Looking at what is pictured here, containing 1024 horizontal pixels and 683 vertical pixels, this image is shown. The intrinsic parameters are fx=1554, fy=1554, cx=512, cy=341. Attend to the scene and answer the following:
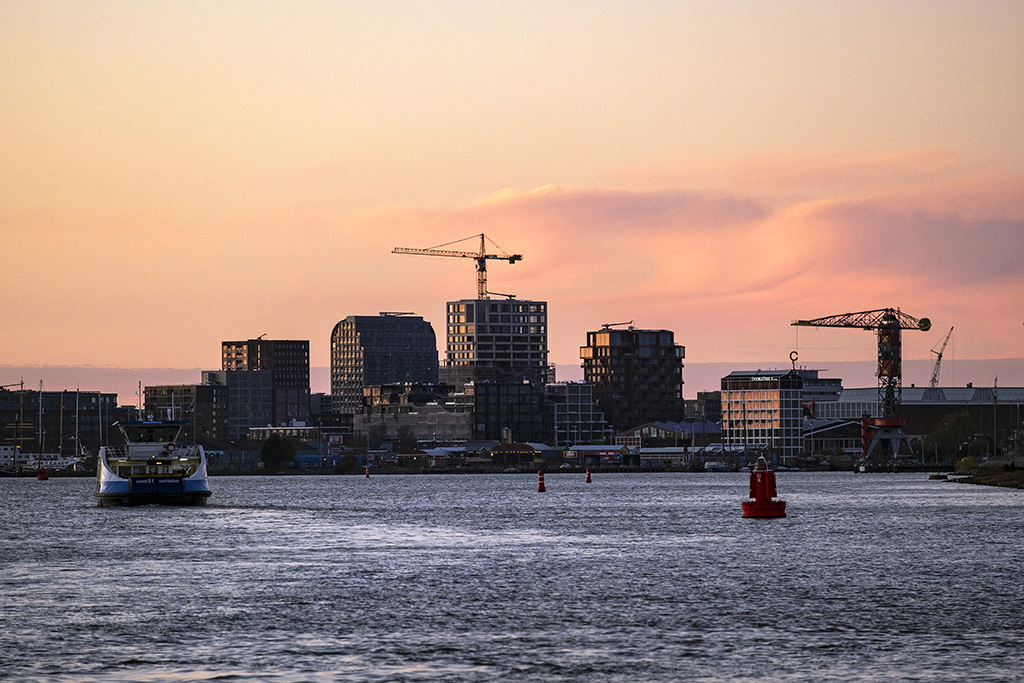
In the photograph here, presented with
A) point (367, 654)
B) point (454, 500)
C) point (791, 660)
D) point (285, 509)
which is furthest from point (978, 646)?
point (454, 500)

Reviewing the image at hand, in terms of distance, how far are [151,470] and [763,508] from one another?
46.3 metres

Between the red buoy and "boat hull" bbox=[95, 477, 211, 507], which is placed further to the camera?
"boat hull" bbox=[95, 477, 211, 507]

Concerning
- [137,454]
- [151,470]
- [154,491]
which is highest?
[137,454]

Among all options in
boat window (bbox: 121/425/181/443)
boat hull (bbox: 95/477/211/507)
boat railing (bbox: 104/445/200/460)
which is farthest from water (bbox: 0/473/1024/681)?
boat window (bbox: 121/425/181/443)

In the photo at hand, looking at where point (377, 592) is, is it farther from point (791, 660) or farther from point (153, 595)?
point (791, 660)

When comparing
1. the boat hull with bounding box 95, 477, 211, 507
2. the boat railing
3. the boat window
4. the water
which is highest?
the boat window

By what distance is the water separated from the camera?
37000mm

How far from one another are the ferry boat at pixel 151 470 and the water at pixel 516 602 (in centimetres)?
1914

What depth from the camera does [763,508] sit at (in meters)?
96.6

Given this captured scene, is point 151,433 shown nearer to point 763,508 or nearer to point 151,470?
point 151,470

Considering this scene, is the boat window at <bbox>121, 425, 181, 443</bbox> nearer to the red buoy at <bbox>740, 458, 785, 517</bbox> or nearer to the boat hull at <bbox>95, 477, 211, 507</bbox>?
the boat hull at <bbox>95, 477, 211, 507</bbox>

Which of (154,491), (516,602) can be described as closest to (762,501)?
(154,491)

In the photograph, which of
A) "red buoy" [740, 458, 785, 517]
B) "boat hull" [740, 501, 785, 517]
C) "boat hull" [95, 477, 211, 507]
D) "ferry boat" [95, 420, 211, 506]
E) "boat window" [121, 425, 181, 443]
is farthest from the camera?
"boat window" [121, 425, 181, 443]

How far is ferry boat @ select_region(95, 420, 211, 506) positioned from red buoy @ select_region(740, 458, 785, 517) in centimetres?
4142
